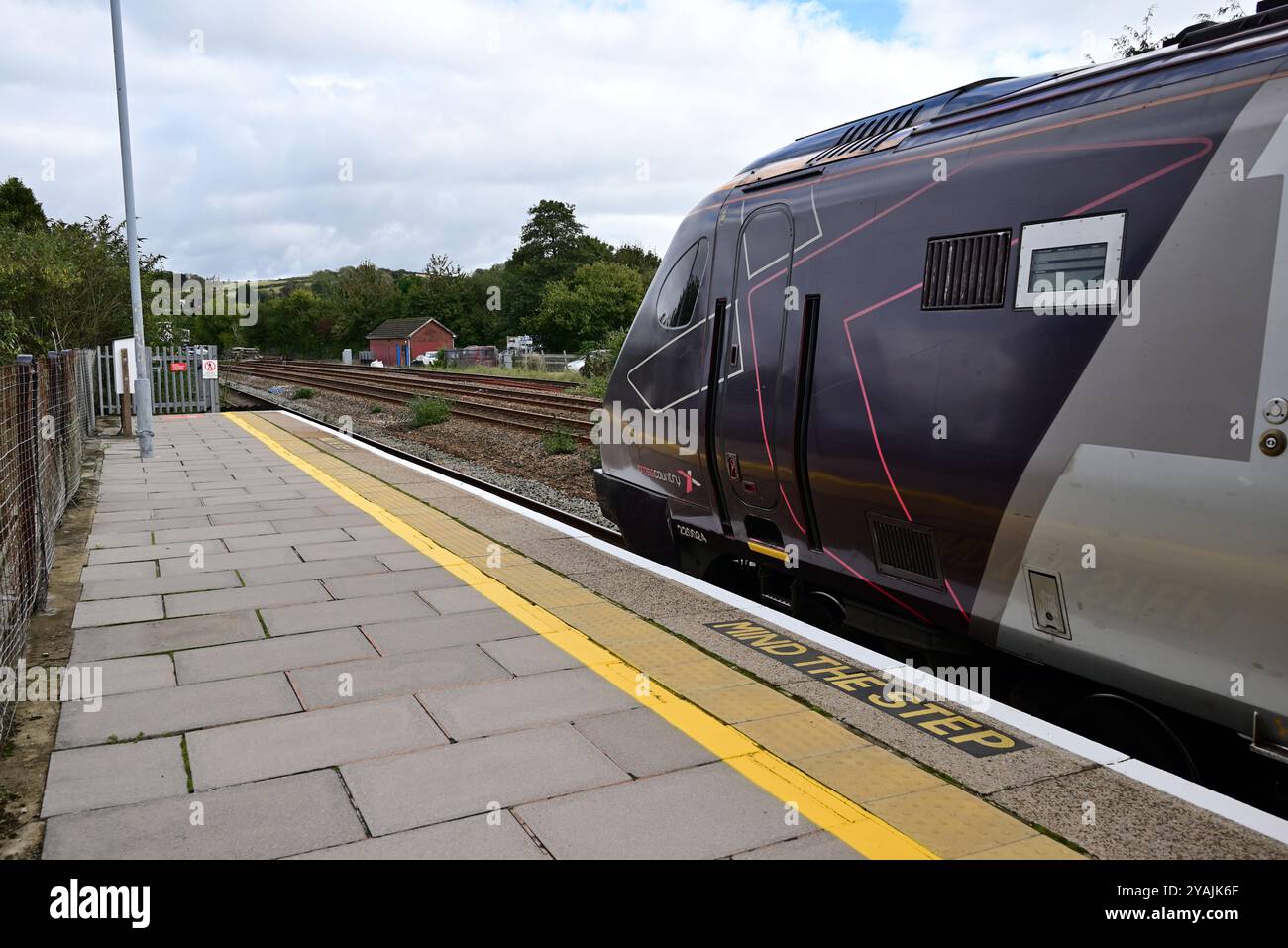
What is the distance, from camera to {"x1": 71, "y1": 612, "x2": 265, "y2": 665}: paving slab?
5.23 meters

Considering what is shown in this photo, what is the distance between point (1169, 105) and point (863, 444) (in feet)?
6.25

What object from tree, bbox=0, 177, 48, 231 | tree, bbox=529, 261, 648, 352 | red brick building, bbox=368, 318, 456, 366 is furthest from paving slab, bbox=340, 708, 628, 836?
red brick building, bbox=368, 318, 456, 366

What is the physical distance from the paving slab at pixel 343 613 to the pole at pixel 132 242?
9430mm

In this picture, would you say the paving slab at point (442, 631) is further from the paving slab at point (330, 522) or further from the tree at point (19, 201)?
the tree at point (19, 201)

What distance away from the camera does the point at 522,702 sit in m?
4.50

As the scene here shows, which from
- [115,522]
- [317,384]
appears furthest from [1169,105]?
[317,384]

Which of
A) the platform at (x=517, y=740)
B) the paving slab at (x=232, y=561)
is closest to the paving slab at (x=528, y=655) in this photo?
the platform at (x=517, y=740)

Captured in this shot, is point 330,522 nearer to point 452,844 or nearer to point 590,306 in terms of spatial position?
point 452,844

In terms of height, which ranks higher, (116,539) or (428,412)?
(428,412)

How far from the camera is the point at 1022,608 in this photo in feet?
12.9

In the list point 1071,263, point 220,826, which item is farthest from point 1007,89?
point 220,826

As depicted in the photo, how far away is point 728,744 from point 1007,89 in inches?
133

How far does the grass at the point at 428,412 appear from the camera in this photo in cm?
2069
